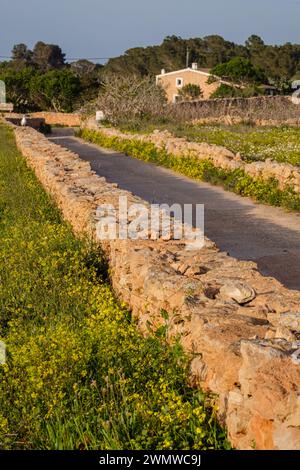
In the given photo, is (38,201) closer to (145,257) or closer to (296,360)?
(145,257)

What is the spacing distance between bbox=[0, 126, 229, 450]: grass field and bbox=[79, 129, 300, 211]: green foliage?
232 inches

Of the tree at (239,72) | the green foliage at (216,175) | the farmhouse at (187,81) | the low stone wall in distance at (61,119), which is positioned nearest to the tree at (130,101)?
the green foliage at (216,175)

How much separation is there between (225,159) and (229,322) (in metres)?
10.5

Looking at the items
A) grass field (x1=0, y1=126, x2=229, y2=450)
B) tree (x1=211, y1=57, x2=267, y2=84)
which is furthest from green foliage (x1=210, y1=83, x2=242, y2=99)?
grass field (x1=0, y1=126, x2=229, y2=450)

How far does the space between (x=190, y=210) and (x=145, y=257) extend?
5.41 metres

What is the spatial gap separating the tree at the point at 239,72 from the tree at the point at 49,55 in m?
43.9

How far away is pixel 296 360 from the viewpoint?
3.17 m

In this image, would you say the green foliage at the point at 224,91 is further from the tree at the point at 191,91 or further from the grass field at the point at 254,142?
the grass field at the point at 254,142

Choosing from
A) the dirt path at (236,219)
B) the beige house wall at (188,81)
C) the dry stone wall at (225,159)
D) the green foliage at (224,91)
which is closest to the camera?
the dirt path at (236,219)

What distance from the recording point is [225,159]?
14.2 metres

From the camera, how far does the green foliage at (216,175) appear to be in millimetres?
11281

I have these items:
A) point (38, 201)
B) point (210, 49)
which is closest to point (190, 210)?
point (38, 201)

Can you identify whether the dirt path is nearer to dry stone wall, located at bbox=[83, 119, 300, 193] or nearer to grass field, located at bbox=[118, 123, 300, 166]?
dry stone wall, located at bbox=[83, 119, 300, 193]

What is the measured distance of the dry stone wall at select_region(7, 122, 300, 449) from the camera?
3.02m
